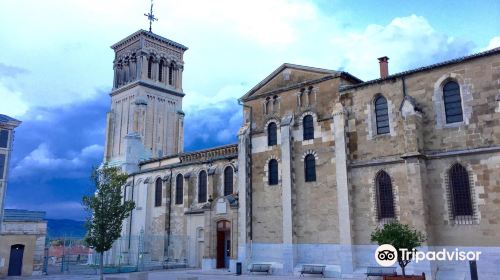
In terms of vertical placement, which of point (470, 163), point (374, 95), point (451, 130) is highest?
point (374, 95)

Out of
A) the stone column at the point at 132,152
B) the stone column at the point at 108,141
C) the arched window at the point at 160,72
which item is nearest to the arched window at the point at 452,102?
the stone column at the point at 132,152

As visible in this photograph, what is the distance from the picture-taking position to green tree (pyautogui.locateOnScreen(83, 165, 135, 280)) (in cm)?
2214

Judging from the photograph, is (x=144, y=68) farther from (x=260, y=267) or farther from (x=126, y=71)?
(x=260, y=267)

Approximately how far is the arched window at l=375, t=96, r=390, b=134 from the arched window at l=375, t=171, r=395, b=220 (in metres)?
2.49

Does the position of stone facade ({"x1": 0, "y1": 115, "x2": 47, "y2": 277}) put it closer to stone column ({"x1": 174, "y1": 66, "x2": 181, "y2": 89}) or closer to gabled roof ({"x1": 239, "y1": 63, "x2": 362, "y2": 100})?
gabled roof ({"x1": 239, "y1": 63, "x2": 362, "y2": 100})

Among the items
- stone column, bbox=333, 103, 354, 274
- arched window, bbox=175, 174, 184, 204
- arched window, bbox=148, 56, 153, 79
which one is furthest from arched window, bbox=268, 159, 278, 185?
arched window, bbox=148, 56, 153, 79

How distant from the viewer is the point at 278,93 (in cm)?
2977

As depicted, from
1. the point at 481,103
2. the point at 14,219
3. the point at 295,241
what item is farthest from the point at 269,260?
the point at 14,219

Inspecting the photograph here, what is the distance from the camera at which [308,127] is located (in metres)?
27.8

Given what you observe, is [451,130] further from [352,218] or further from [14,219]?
[14,219]


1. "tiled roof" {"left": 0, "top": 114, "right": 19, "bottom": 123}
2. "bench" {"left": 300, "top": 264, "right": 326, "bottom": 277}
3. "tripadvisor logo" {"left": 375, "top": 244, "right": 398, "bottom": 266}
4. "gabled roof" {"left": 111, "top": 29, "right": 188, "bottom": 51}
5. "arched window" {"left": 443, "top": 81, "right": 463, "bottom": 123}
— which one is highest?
"gabled roof" {"left": 111, "top": 29, "right": 188, "bottom": 51}

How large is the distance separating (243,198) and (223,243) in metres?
4.43

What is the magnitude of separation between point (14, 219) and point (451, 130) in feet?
89.4

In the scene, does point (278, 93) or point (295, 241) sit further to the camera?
point (278, 93)
